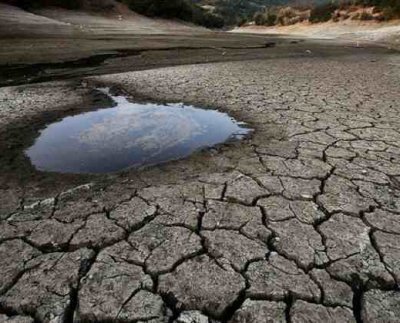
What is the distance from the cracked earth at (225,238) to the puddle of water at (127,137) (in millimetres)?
373

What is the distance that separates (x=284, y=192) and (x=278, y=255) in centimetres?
82

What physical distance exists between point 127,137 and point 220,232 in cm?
228

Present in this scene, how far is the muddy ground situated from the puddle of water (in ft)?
0.67

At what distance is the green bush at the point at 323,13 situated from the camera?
106ft

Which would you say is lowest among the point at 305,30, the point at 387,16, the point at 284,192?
the point at 305,30

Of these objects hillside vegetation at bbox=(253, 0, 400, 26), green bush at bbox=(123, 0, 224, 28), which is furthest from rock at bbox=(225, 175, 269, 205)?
green bush at bbox=(123, 0, 224, 28)

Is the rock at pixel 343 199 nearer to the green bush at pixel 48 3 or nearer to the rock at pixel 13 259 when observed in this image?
the rock at pixel 13 259

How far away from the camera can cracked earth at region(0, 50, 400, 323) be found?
1938 millimetres

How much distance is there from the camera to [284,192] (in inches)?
119

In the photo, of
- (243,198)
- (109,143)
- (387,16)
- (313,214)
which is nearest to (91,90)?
(109,143)

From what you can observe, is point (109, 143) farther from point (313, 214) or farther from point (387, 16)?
point (387, 16)

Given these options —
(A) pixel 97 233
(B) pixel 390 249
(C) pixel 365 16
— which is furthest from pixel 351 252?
(C) pixel 365 16

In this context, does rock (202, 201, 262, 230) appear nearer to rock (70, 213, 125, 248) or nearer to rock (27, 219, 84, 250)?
rock (70, 213, 125, 248)

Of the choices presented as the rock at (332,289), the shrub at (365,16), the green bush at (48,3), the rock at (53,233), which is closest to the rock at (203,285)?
the rock at (332,289)
